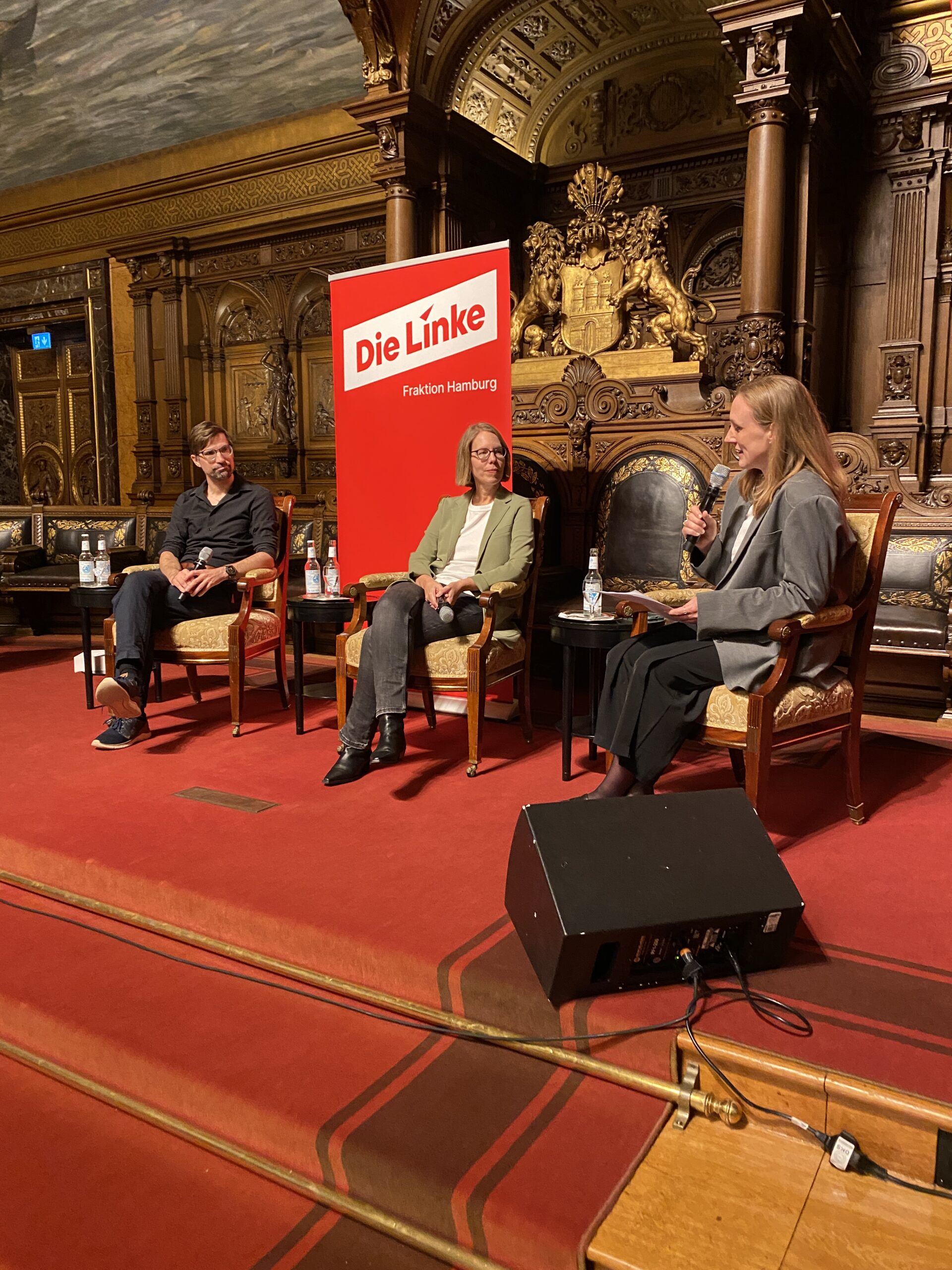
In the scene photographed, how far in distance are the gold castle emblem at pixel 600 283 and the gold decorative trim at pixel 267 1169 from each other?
14.8 feet

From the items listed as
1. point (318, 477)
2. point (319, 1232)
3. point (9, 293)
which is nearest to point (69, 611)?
point (318, 477)

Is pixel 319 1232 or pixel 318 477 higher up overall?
pixel 318 477

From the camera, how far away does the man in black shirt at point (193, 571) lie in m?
3.60

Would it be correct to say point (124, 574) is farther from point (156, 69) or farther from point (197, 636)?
point (156, 69)

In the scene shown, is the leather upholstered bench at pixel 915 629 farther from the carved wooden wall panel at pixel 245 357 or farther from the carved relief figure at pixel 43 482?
the carved relief figure at pixel 43 482

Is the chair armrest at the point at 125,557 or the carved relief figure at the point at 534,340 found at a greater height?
the carved relief figure at the point at 534,340

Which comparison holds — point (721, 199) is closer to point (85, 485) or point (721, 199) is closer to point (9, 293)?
point (85, 485)

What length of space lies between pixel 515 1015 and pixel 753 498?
165cm

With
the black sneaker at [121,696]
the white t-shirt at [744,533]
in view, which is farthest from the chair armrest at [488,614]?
the black sneaker at [121,696]

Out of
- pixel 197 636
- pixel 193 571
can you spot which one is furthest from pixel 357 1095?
pixel 193 571

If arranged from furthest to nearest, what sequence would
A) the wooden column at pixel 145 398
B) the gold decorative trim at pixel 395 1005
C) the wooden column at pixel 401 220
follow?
1. the wooden column at pixel 145 398
2. the wooden column at pixel 401 220
3. the gold decorative trim at pixel 395 1005

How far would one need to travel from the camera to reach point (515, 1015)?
70.7 inches

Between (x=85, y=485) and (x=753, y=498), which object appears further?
(x=85, y=485)

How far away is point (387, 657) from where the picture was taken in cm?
313
